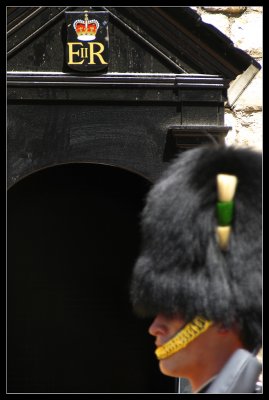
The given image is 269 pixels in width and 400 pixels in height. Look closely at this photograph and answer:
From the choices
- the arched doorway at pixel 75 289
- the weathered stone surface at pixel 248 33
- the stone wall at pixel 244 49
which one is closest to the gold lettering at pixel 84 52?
the stone wall at pixel 244 49

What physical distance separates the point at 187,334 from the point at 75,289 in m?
3.94

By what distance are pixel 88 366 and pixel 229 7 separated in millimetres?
2954

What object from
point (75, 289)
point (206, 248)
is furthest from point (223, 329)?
point (75, 289)

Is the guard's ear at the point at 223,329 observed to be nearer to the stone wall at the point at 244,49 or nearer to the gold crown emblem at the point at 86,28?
the stone wall at the point at 244,49

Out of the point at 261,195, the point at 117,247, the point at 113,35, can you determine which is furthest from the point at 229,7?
the point at 261,195

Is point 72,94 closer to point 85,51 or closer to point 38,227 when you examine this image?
point 85,51

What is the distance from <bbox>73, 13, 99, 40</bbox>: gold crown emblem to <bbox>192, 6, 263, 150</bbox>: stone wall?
69cm

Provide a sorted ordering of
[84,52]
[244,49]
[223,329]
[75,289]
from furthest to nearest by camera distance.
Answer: [75,289]
[244,49]
[84,52]
[223,329]

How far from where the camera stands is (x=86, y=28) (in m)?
6.08

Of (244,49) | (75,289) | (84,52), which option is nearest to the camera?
(84,52)

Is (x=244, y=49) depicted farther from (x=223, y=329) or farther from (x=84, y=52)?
(x=223, y=329)

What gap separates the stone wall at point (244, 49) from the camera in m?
6.28

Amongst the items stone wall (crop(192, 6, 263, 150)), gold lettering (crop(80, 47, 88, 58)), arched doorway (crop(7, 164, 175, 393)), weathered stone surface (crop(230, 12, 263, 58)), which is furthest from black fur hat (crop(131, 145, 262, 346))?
arched doorway (crop(7, 164, 175, 393))
